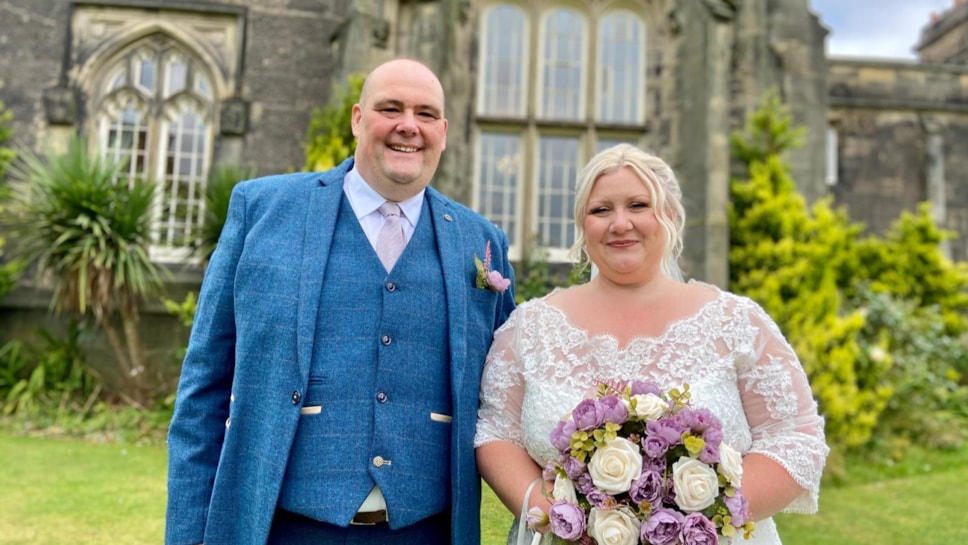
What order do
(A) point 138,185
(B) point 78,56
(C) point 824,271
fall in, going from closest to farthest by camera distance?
(C) point 824,271
(A) point 138,185
(B) point 78,56

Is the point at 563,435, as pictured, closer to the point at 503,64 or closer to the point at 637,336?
the point at 637,336

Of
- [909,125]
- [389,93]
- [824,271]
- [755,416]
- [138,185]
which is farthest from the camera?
[909,125]

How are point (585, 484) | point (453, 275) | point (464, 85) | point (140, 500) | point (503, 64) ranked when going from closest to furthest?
point (585, 484) < point (453, 275) < point (140, 500) < point (464, 85) < point (503, 64)

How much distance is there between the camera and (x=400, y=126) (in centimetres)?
199

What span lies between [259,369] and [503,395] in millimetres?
687

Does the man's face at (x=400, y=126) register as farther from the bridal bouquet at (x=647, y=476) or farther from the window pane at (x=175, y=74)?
the window pane at (x=175, y=74)

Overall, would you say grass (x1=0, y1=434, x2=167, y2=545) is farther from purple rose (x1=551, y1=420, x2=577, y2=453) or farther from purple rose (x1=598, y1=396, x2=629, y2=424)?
purple rose (x1=598, y1=396, x2=629, y2=424)

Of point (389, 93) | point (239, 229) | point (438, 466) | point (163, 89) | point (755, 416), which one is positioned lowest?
point (438, 466)

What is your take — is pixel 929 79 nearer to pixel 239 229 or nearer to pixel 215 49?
pixel 215 49

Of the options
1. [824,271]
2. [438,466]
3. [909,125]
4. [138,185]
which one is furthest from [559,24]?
[909,125]

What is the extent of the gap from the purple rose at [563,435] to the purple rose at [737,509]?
0.38m

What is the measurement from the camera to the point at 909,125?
39.0ft

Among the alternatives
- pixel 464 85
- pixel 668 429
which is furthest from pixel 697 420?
pixel 464 85

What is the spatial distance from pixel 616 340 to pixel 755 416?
0.42m
